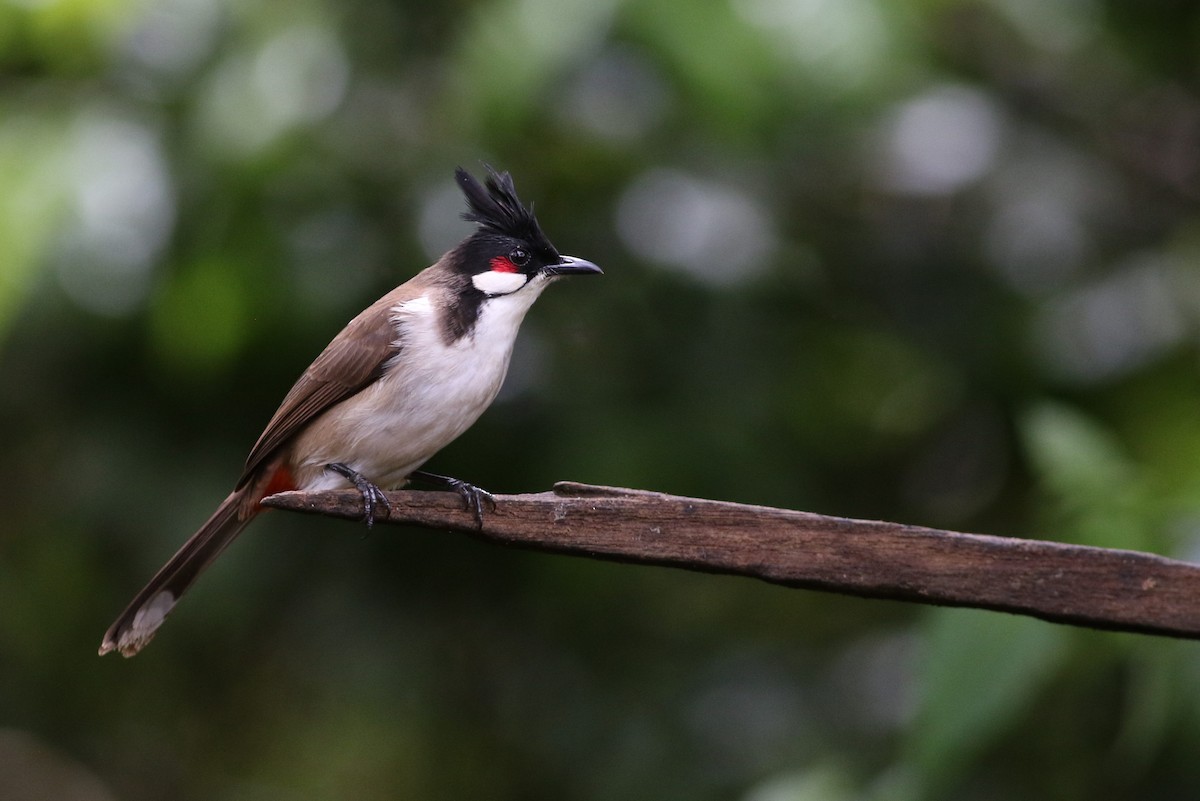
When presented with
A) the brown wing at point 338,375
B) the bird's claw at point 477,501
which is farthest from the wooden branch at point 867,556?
the brown wing at point 338,375

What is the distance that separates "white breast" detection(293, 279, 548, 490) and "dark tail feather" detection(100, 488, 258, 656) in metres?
0.14

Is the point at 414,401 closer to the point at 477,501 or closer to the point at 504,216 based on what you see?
the point at 504,216

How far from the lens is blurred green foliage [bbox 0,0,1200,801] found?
2463mm

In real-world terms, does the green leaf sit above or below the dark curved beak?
below

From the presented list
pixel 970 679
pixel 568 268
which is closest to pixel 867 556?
pixel 970 679

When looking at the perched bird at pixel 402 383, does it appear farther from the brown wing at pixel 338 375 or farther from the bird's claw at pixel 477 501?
the bird's claw at pixel 477 501

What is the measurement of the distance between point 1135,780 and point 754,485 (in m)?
0.99

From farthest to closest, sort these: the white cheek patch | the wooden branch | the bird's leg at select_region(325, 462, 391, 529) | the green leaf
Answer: the white cheek patch, the green leaf, the bird's leg at select_region(325, 462, 391, 529), the wooden branch

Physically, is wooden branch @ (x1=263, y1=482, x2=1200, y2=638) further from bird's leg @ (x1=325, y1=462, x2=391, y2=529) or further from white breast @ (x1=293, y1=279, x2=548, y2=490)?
white breast @ (x1=293, y1=279, x2=548, y2=490)

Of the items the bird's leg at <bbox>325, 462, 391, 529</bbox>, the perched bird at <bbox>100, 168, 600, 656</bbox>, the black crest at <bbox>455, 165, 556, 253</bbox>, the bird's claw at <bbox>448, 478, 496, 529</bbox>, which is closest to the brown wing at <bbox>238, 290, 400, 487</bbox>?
the perched bird at <bbox>100, 168, 600, 656</bbox>

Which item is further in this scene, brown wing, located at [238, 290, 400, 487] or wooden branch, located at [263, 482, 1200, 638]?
brown wing, located at [238, 290, 400, 487]

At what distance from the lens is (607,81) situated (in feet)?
9.49

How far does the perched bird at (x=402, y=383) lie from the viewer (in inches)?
85.0

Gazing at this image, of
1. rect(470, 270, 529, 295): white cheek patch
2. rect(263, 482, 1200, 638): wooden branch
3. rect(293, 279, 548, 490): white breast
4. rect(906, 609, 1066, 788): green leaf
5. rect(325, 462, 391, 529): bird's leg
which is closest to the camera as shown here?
rect(263, 482, 1200, 638): wooden branch
